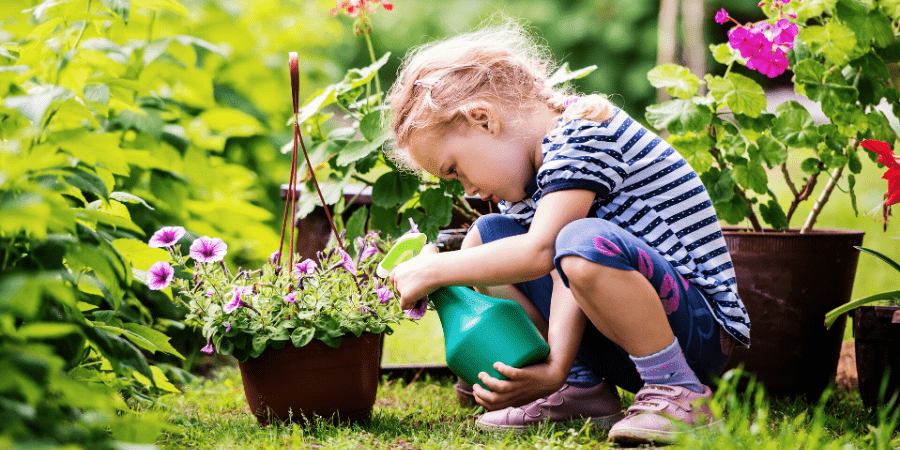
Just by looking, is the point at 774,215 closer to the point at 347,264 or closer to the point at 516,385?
the point at 516,385

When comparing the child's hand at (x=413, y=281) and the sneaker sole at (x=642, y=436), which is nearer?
the sneaker sole at (x=642, y=436)

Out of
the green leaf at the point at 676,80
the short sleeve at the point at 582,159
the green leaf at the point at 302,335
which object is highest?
the green leaf at the point at 676,80

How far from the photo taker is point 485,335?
4.59 ft

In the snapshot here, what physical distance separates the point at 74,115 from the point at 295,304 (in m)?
0.51

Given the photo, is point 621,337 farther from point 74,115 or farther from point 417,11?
point 417,11

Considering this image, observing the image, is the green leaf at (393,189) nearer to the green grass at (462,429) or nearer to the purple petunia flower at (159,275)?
the green grass at (462,429)

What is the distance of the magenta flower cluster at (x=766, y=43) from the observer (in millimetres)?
1811

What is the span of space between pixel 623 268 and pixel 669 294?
0.45 ft

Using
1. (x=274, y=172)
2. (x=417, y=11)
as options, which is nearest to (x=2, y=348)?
(x=274, y=172)

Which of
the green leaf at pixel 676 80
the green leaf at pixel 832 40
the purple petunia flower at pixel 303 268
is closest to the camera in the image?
the purple petunia flower at pixel 303 268


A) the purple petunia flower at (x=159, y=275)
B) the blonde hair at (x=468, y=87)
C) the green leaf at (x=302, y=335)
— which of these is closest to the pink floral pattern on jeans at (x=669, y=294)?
the blonde hair at (x=468, y=87)

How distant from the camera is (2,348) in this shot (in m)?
0.80

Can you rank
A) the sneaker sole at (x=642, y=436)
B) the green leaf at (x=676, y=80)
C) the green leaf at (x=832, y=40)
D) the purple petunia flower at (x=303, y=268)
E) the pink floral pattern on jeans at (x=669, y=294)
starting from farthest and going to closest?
the green leaf at (x=676, y=80), the green leaf at (x=832, y=40), the purple petunia flower at (x=303, y=268), the pink floral pattern on jeans at (x=669, y=294), the sneaker sole at (x=642, y=436)

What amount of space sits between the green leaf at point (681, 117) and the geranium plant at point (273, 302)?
807 mm
